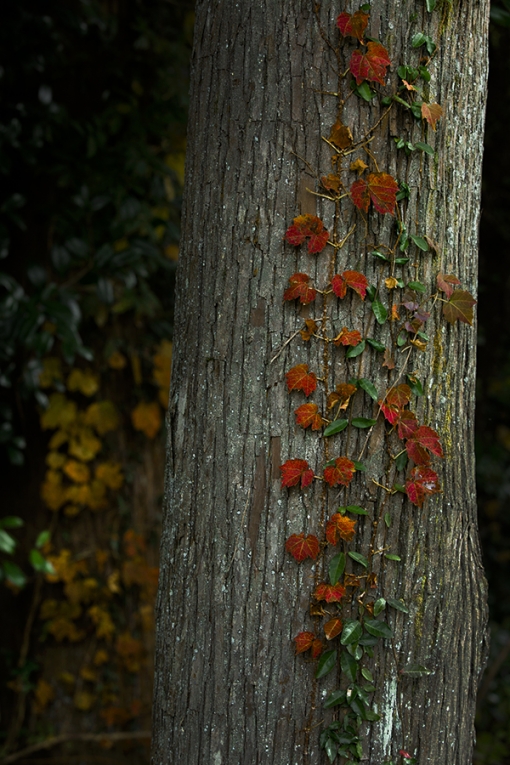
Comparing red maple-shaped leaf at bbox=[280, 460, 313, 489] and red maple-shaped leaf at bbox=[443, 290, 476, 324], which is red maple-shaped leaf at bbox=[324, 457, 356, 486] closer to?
red maple-shaped leaf at bbox=[280, 460, 313, 489]

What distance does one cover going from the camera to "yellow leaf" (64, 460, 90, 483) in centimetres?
290

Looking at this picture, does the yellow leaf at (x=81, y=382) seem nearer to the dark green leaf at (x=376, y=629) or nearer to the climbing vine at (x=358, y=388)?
the climbing vine at (x=358, y=388)

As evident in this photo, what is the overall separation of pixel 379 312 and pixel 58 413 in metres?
1.93

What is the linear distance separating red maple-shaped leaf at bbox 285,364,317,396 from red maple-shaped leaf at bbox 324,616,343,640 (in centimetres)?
42

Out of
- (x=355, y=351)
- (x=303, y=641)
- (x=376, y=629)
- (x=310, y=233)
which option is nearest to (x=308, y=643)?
(x=303, y=641)

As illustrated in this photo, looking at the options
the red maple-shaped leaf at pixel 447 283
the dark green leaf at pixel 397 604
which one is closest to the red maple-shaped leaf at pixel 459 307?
the red maple-shaped leaf at pixel 447 283

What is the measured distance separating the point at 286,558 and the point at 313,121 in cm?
81

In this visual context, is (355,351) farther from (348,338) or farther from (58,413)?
(58,413)

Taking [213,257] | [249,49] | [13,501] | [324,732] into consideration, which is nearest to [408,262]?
[213,257]

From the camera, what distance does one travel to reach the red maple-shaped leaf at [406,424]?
1.29m

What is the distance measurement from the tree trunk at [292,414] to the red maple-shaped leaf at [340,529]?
2 centimetres

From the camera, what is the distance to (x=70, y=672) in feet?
9.60

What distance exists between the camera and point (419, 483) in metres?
1.30

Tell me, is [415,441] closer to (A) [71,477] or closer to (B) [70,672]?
(A) [71,477]
